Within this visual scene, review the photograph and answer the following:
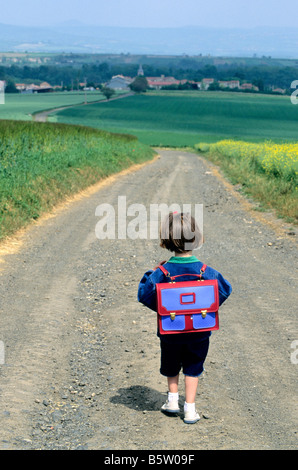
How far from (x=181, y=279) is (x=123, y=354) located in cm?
166

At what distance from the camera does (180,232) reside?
13.2 feet

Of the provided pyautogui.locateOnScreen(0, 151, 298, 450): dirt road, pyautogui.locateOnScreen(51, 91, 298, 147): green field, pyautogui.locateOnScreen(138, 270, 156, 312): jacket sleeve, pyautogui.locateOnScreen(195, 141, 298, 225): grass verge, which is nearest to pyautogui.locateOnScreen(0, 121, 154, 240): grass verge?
pyautogui.locateOnScreen(0, 151, 298, 450): dirt road

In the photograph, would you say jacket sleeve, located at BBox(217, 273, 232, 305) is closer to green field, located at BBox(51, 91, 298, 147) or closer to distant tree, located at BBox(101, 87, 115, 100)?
green field, located at BBox(51, 91, 298, 147)

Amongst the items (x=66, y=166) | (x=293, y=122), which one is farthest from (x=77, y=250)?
(x=293, y=122)

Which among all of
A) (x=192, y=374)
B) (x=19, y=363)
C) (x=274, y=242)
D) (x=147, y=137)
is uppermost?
(x=192, y=374)

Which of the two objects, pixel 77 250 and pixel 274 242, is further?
pixel 274 242

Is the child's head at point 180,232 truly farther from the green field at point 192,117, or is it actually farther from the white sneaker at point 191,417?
the green field at point 192,117

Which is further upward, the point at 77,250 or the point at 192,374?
the point at 192,374

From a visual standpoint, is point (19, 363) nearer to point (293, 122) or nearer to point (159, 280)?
point (159, 280)

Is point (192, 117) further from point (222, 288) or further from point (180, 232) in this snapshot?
point (180, 232)

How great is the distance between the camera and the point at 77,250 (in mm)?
10477

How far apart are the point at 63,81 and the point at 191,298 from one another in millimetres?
176310

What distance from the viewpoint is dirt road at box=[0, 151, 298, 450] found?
4.01 m
